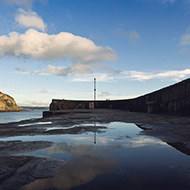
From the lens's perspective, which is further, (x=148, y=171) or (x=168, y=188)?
(x=148, y=171)

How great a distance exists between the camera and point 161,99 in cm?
1263

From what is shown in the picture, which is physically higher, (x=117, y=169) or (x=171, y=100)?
(x=171, y=100)

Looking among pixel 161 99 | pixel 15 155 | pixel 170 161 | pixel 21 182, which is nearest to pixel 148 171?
pixel 170 161

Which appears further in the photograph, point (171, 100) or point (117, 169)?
point (171, 100)

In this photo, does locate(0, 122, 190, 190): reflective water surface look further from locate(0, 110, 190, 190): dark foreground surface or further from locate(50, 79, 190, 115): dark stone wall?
locate(50, 79, 190, 115): dark stone wall

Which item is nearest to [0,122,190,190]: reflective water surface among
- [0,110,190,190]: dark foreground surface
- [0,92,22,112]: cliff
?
[0,110,190,190]: dark foreground surface

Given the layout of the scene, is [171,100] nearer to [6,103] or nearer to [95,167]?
[95,167]

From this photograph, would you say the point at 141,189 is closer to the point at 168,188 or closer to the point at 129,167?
→ the point at 168,188

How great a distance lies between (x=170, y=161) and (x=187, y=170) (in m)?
0.31

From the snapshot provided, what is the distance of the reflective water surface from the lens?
1.46m

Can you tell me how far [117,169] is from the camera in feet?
5.95

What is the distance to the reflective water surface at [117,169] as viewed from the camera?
4.79 ft

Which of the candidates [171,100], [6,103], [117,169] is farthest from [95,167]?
[6,103]

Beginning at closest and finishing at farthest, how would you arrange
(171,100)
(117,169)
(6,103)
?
1. (117,169)
2. (171,100)
3. (6,103)
